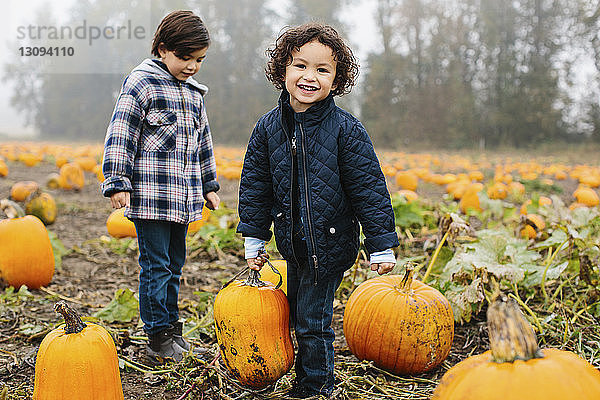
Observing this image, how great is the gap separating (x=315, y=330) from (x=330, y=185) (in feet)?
1.91

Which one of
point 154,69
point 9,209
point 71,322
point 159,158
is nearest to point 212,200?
point 159,158

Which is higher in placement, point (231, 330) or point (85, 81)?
point (85, 81)

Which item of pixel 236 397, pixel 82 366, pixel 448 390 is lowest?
pixel 236 397

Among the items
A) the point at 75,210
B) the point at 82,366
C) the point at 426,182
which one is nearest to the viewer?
the point at 82,366

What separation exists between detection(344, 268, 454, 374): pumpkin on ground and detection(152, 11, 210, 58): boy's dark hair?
1414 millimetres

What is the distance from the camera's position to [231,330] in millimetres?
2117

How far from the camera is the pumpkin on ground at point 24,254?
337cm

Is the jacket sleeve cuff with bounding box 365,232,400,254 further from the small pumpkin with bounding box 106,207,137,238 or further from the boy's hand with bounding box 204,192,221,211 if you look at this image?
the small pumpkin with bounding box 106,207,137,238

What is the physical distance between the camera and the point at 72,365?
1.88m

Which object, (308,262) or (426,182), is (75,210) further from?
(426,182)

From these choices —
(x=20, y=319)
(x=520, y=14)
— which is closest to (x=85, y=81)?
(x=520, y=14)

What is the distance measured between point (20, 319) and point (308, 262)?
1862 millimetres

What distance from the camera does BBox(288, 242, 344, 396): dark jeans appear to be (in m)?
2.11

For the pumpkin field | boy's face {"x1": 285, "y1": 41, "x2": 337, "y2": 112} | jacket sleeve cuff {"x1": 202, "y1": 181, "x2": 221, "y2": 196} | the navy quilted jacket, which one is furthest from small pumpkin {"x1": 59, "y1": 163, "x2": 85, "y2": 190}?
boy's face {"x1": 285, "y1": 41, "x2": 337, "y2": 112}
